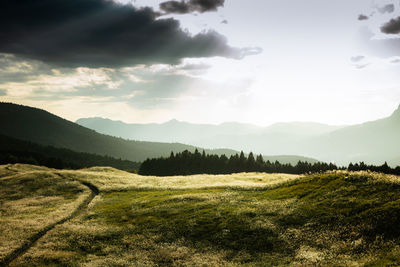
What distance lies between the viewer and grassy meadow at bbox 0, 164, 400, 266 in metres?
21.7

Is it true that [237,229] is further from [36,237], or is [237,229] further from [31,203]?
[31,203]

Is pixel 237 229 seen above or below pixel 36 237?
above

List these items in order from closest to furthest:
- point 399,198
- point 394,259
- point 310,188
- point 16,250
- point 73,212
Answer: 1. point 394,259
2. point 399,198
3. point 16,250
4. point 310,188
5. point 73,212

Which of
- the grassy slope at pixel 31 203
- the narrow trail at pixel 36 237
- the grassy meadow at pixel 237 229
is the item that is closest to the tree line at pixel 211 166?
the grassy slope at pixel 31 203

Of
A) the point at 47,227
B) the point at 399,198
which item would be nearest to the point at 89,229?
the point at 47,227

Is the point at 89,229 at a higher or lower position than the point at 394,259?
lower

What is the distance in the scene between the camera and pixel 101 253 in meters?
26.0

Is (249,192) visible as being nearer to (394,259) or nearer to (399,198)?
(399,198)

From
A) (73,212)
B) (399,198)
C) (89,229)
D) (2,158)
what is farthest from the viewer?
(2,158)

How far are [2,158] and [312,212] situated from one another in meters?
202

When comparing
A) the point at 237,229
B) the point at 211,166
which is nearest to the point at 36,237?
the point at 237,229

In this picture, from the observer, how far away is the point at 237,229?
91.4 ft

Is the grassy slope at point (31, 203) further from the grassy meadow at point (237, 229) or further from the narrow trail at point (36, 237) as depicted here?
the narrow trail at point (36, 237)

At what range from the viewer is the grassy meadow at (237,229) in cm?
2169
